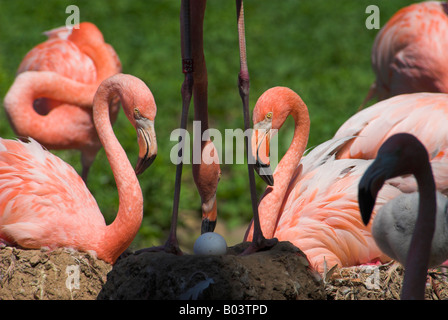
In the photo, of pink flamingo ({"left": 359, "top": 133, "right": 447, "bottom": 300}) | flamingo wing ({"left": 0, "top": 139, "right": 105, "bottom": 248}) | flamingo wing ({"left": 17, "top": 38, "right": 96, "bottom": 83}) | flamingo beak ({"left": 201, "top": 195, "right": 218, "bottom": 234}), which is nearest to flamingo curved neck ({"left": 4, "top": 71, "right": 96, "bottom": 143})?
flamingo wing ({"left": 17, "top": 38, "right": 96, "bottom": 83})

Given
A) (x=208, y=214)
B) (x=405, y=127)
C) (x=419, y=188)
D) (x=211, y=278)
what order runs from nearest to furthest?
(x=419, y=188) → (x=211, y=278) → (x=208, y=214) → (x=405, y=127)

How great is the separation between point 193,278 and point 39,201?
1199 millimetres

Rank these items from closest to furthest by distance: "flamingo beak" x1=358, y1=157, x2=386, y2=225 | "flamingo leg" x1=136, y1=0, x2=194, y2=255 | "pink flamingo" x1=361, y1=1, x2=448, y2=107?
"flamingo beak" x1=358, y1=157, x2=386, y2=225, "flamingo leg" x1=136, y1=0, x2=194, y2=255, "pink flamingo" x1=361, y1=1, x2=448, y2=107

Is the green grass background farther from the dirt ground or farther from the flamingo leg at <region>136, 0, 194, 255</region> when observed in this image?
the flamingo leg at <region>136, 0, 194, 255</region>

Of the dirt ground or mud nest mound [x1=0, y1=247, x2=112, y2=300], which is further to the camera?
mud nest mound [x1=0, y1=247, x2=112, y2=300]

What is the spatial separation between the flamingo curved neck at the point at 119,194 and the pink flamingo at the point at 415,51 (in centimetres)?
253

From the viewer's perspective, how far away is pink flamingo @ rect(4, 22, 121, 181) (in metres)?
4.68

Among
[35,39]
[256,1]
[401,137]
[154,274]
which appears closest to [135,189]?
[154,274]

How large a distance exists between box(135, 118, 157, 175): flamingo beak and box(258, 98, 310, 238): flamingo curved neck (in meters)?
0.67

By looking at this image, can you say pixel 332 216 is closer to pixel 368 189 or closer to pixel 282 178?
pixel 282 178

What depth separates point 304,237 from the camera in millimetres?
3473

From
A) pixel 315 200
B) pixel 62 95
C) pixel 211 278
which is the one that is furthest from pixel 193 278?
pixel 62 95

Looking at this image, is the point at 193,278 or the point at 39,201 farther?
the point at 39,201

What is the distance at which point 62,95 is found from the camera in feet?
15.6
